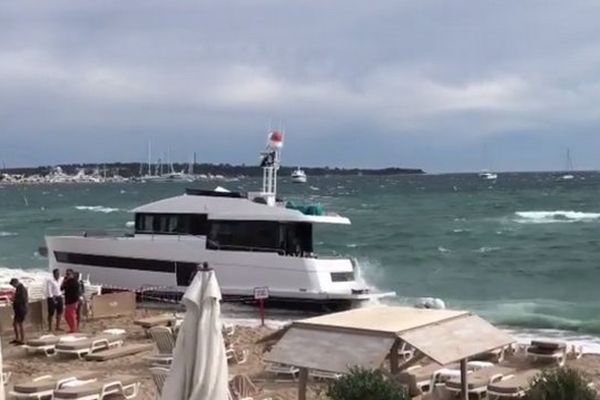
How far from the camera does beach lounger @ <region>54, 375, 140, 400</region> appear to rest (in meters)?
12.1

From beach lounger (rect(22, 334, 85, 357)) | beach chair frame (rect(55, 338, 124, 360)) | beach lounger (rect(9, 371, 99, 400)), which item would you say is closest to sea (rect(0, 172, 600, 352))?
beach chair frame (rect(55, 338, 124, 360))

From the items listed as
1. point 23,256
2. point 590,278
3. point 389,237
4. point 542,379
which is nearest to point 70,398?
point 542,379

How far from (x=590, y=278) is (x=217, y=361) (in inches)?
1230

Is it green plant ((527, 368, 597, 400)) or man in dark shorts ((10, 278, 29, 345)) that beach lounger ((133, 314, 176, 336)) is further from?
green plant ((527, 368, 597, 400))

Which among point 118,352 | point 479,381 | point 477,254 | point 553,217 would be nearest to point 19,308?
point 118,352

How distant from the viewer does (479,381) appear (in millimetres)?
13258

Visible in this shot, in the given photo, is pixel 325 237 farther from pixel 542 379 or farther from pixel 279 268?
pixel 542 379

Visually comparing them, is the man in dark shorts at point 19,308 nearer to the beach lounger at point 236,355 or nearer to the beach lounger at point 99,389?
the beach lounger at point 236,355

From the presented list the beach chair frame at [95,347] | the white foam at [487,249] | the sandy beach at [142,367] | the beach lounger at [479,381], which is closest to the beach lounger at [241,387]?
the sandy beach at [142,367]

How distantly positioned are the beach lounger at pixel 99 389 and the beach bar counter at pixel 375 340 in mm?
2813

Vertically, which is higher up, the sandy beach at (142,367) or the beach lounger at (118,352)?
the beach lounger at (118,352)

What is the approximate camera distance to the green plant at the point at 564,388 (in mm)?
9789

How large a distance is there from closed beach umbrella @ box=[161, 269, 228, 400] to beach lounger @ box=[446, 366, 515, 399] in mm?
4809

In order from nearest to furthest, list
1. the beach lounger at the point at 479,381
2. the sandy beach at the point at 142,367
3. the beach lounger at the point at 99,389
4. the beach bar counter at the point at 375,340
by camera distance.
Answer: the beach bar counter at the point at 375,340
the beach lounger at the point at 99,389
the beach lounger at the point at 479,381
the sandy beach at the point at 142,367
